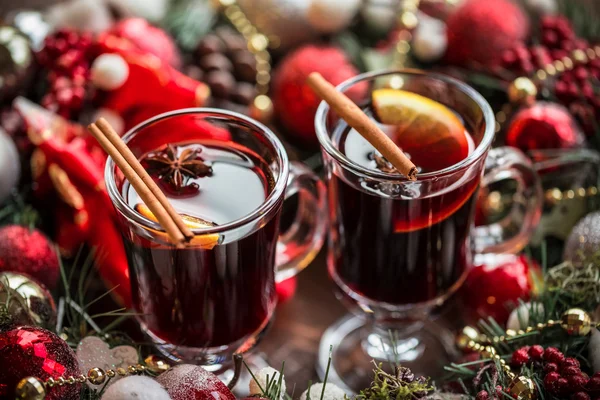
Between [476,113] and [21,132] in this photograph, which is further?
[21,132]

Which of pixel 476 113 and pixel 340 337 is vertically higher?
pixel 476 113

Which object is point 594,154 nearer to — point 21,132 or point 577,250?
point 577,250

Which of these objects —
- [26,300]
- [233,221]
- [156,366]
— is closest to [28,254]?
[26,300]

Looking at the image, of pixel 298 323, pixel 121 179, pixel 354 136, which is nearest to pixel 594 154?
pixel 354 136

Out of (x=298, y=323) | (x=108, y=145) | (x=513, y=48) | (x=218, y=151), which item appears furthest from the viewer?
(x=513, y=48)

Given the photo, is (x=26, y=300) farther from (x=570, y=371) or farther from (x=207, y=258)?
(x=570, y=371)

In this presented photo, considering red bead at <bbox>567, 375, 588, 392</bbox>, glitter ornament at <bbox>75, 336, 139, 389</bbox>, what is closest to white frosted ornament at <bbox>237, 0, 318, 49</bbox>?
glitter ornament at <bbox>75, 336, 139, 389</bbox>

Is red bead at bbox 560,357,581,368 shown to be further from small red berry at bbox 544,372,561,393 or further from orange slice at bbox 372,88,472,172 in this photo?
orange slice at bbox 372,88,472,172

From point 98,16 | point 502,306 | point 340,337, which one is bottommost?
point 340,337
